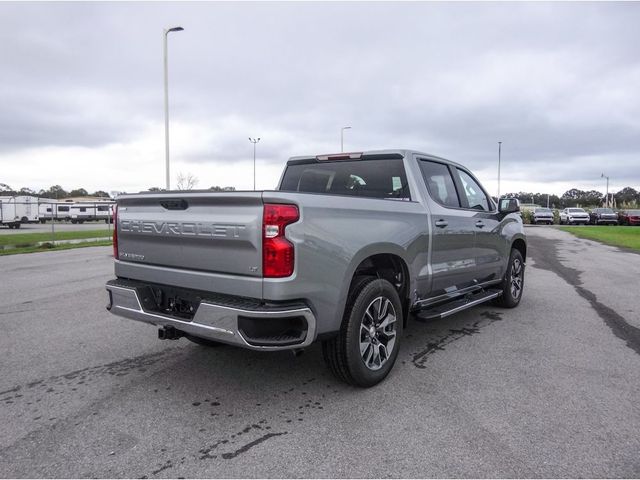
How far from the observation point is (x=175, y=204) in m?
3.55

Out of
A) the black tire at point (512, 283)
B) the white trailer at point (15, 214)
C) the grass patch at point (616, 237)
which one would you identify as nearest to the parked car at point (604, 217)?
the grass patch at point (616, 237)

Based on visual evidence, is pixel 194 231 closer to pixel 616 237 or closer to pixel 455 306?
pixel 455 306

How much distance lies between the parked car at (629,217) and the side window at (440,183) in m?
46.5

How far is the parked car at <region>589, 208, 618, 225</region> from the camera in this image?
4488cm

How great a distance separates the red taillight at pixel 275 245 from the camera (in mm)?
3025

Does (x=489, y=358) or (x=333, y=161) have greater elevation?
(x=333, y=161)

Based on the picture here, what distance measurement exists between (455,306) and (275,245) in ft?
8.55

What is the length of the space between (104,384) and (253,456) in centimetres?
171

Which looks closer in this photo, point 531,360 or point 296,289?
point 296,289

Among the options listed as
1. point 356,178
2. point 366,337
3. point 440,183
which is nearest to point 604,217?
point 440,183

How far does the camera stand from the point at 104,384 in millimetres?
3793

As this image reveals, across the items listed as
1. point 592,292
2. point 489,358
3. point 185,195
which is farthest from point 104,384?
point 592,292

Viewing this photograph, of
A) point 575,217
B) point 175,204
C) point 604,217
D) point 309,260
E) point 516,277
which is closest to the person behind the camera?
point 309,260

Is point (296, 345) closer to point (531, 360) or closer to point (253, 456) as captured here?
point (253, 456)
